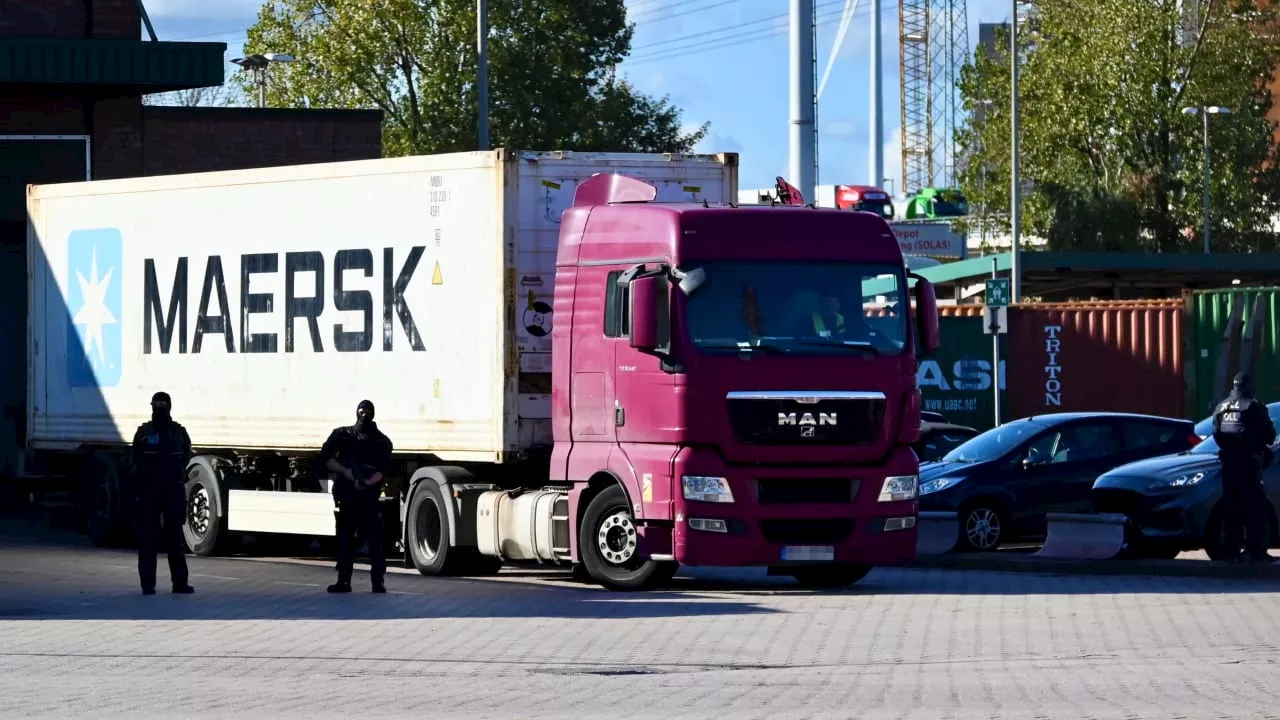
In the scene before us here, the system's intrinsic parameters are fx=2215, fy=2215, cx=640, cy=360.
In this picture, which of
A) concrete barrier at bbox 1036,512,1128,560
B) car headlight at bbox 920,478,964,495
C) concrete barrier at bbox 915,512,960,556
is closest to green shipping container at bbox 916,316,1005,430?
car headlight at bbox 920,478,964,495

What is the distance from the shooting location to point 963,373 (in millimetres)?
38969

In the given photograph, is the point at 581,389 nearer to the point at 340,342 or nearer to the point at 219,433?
the point at 340,342

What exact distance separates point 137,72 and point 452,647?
1716 cm

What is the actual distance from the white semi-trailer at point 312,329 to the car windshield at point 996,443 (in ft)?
17.3

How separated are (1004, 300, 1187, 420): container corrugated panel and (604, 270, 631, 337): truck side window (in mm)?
19972

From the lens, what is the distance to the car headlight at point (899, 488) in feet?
58.3

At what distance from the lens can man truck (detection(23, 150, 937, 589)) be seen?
1723 centimetres

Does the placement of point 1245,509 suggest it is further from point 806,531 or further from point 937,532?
point 806,531

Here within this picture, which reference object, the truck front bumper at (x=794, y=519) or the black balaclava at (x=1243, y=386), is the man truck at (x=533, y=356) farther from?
the black balaclava at (x=1243, y=386)

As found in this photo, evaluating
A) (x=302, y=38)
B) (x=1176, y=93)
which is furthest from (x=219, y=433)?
(x=1176, y=93)

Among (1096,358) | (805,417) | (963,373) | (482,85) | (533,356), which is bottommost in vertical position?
(805,417)

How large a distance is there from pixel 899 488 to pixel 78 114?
54.3 feet

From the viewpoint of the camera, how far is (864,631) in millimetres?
14938

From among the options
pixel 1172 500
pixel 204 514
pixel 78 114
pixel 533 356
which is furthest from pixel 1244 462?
pixel 78 114
